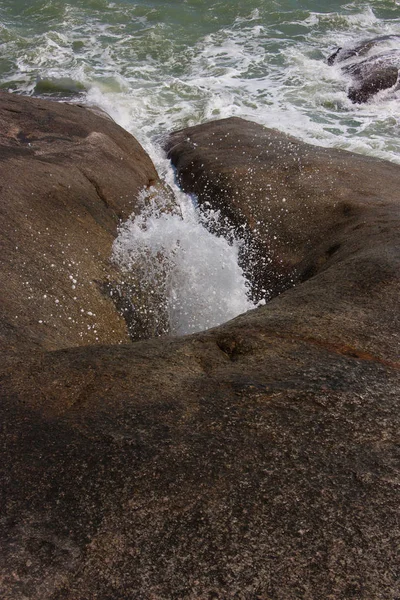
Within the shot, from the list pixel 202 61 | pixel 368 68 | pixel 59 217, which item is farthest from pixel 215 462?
pixel 202 61

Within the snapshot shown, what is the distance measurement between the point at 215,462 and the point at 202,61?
12679 mm

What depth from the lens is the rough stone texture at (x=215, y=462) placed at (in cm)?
214

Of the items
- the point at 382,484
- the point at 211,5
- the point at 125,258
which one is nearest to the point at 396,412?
the point at 382,484

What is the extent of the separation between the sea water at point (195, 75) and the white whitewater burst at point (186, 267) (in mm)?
12

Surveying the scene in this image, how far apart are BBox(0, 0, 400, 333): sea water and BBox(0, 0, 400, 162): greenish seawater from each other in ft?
0.09

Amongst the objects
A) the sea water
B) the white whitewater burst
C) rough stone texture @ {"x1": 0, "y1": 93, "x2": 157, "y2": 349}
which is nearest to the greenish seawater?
the sea water

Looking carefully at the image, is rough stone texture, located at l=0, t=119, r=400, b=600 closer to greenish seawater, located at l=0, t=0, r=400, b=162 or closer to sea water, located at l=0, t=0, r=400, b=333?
sea water, located at l=0, t=0, r=400, b=333

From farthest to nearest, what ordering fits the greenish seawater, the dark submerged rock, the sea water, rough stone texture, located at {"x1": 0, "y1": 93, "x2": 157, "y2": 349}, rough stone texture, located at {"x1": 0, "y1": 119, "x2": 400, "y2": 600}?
1. the dark submerged rock
2. the greenish seawater
3. the sea water
4. rough stone texture, located at {"x1": 0, "y1": 93, "x2": 157, "y2": 349}
5. rough stone texture, located at {"x1": 0, "y1": 119, "x2": 400, "y2": 600}

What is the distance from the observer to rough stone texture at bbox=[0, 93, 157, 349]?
414cm

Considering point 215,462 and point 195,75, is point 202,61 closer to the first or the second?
point 195,75

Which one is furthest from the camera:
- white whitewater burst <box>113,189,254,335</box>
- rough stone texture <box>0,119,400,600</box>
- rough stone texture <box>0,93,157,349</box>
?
white whitewater burst <box>113,189,254,335</box>

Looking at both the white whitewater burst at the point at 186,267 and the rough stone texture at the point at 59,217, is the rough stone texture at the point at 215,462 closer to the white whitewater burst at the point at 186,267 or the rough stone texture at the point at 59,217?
the rough stone texture at the point at 59,217

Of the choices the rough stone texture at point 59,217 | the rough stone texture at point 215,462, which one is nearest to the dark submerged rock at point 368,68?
the rough stone texture at point 59,217

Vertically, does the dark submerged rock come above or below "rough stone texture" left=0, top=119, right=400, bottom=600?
below
